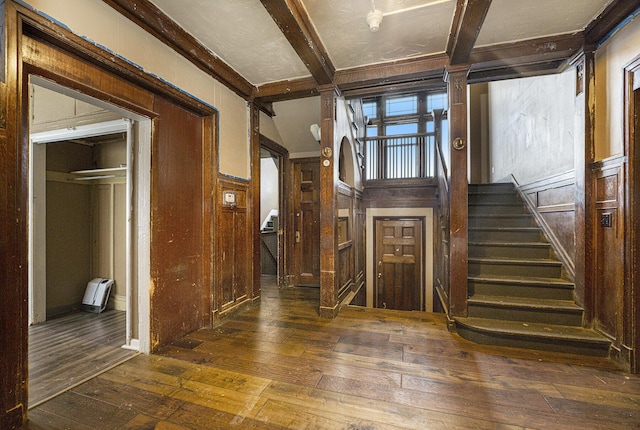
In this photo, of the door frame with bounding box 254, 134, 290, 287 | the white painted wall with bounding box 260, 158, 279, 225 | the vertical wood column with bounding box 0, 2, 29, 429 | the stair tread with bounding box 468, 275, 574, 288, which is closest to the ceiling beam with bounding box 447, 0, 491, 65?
the stair tread with bounding box 468, 275, 574, 288

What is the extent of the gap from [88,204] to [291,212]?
9.23ft

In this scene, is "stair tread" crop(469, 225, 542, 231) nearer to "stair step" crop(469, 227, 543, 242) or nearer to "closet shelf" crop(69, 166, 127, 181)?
"stair step" crop(469, 227, 543, 242)

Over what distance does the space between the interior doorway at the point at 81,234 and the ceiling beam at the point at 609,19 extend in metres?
3.70

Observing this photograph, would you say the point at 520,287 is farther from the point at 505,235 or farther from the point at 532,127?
the point at 532,127

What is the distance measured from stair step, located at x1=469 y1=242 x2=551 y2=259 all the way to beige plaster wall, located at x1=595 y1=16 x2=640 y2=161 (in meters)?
1.21

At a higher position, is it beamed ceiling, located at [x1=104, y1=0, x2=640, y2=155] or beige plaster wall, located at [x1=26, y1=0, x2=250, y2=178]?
beamed ceiling, located at [x1=104, y1=0, x2=640, y2=155]

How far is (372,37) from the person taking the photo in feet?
8.00

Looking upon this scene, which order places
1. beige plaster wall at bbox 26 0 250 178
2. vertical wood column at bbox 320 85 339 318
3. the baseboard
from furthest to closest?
the baseboard → vertical wood column at bbox 320 85 339 318 → beige plaster wall at bbox 26 0 250 178

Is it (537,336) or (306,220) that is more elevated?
(306,220)

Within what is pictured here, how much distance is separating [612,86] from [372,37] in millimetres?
1955

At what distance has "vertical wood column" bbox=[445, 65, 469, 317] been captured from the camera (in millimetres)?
2697

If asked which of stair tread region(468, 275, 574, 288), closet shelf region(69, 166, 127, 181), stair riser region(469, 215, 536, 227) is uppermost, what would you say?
closet shelf region(69, 166, 127, 181)

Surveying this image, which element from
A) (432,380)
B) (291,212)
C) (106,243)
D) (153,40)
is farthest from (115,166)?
(432,380)

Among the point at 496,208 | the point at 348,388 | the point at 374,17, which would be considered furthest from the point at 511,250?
the point at 374,17
